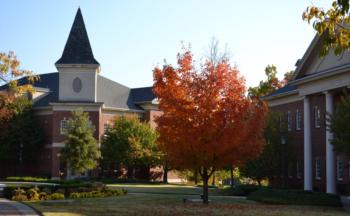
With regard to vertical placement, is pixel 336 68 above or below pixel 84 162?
above

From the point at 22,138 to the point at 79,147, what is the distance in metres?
14.5

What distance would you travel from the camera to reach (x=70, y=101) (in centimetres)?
6894

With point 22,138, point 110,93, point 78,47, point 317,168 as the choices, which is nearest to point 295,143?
point 317,168

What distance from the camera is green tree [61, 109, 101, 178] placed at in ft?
194

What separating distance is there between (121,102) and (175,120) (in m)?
47.6

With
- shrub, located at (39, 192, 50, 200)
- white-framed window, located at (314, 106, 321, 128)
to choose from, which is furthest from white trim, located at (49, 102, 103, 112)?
shrub, located at (39, 192, 50, 200)

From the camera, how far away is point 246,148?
2864cm

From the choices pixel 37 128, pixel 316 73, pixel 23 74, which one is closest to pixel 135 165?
pixel 37 128

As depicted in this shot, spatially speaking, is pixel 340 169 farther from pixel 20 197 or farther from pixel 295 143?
pixel 20 197

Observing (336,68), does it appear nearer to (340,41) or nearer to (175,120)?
(175,120)

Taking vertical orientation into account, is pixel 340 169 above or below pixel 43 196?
above

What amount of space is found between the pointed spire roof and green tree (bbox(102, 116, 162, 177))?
27.2 feet

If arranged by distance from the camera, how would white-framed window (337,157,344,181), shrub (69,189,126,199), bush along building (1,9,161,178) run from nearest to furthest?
shrub (69,189,126,199)
white-framed window (337,157,344,181)
bush along building (1,9,161,178)

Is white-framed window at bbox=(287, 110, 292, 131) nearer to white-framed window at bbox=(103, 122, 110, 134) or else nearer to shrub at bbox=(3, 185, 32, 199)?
shrub at bbox=(3, 185, 32, 199)
